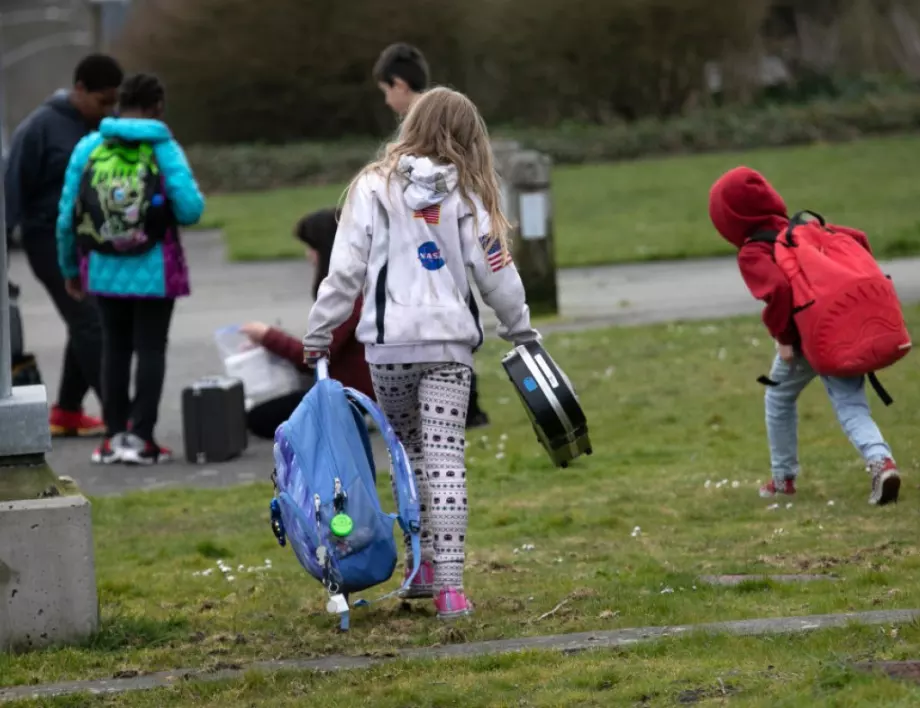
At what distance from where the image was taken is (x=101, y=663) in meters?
5.38

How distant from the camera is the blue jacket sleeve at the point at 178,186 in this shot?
29.9 ft

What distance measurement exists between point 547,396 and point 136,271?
400 centimetres

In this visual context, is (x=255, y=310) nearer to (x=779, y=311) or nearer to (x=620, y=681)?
(x=779, y=311)

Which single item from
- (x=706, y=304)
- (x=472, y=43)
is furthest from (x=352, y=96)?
(x=706, y=304)

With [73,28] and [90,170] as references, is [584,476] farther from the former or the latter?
[73,28]

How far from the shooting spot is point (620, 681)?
4.68 metres

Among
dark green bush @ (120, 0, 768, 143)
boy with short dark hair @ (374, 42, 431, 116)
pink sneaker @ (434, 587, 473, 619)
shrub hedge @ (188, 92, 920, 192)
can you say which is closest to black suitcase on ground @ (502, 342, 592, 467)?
pink sneaker @ (434, 587, 473, 619)

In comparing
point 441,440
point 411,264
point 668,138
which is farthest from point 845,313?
point 668,138

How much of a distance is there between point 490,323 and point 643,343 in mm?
1967

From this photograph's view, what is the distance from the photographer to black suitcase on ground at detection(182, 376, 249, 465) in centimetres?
982

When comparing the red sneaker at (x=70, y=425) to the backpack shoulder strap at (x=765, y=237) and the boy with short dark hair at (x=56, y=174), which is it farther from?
the backpack shoulder strap at (x=765, y=237)

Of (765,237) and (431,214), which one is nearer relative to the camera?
(431,214)

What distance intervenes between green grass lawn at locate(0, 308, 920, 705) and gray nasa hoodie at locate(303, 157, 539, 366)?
0.91 m

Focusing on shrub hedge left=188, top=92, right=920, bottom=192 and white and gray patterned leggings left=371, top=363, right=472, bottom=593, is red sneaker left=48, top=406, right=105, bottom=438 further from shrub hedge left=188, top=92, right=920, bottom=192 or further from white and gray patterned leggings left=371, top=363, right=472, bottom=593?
shrub hedge left=188, top=92, right=920, bottom=192
